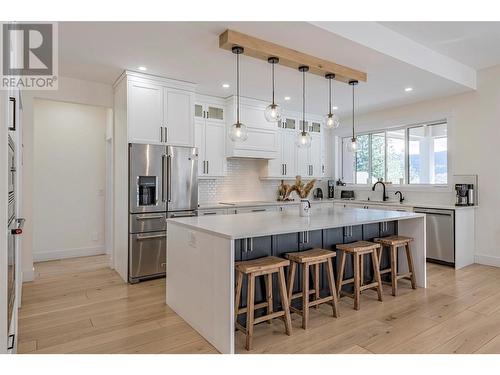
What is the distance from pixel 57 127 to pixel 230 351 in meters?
4.78

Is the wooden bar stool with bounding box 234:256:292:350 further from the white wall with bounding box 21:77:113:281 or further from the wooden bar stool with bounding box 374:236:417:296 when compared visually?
the white wall with bounding box 21:77:113:281

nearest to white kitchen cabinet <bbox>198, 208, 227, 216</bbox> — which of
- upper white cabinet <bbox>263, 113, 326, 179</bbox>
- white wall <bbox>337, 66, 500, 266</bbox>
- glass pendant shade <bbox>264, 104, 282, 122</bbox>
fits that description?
upper white cabinet <bbox>263, 113, 326, 179</bbox>

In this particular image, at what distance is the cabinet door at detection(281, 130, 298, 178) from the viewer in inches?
241

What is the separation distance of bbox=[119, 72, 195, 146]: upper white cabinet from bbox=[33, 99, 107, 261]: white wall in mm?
1488

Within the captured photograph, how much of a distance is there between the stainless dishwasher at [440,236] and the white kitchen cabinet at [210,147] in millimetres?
3293

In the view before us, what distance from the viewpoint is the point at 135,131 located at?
13.4ft

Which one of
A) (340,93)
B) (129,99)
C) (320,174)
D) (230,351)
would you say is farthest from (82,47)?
(320,174)

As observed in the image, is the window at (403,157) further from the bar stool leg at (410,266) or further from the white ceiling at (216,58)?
the bar stool leg at (410,266)

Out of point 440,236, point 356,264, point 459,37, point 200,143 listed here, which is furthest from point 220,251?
point 440,236

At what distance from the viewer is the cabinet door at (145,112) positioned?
404cm

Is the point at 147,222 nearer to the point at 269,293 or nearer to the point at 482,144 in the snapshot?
the point at 269,293

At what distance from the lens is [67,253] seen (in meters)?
5.28

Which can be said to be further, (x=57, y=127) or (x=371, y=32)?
(x=57, y=127)
